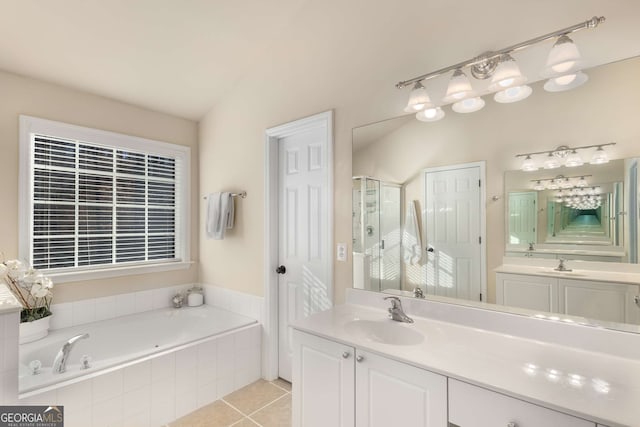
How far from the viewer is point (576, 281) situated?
1.34 m

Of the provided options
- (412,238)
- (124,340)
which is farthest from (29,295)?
(412,238)

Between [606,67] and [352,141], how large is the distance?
4.16 ft

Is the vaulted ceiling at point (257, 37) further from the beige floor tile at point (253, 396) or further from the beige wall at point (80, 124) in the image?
the beige floor tile at point (253, 396)

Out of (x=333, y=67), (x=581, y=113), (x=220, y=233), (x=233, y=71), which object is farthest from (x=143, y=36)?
(x=581, y=113)

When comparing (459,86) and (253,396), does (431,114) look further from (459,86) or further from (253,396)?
(253,396)

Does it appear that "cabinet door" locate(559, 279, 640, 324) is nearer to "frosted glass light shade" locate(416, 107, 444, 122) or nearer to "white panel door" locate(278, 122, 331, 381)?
"frosted glass light shade" locate(416, 107, 444, 122)

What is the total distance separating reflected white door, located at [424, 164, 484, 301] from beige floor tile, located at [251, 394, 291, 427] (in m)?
1.36

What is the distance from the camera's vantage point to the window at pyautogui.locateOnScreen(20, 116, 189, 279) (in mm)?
2387

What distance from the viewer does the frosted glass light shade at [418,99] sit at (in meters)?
1.70

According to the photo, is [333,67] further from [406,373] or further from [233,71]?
[406,373]

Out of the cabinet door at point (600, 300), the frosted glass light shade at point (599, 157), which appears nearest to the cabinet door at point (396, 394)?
the cabinet door at point (600, 300)

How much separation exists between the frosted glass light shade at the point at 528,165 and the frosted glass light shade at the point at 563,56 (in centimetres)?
38

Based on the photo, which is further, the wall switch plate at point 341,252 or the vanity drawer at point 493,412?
the wall switch plate at point 341,252

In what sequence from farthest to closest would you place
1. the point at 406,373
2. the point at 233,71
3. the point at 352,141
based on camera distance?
the point at 233,71 → the point at 352,141 → the point at 406,373
